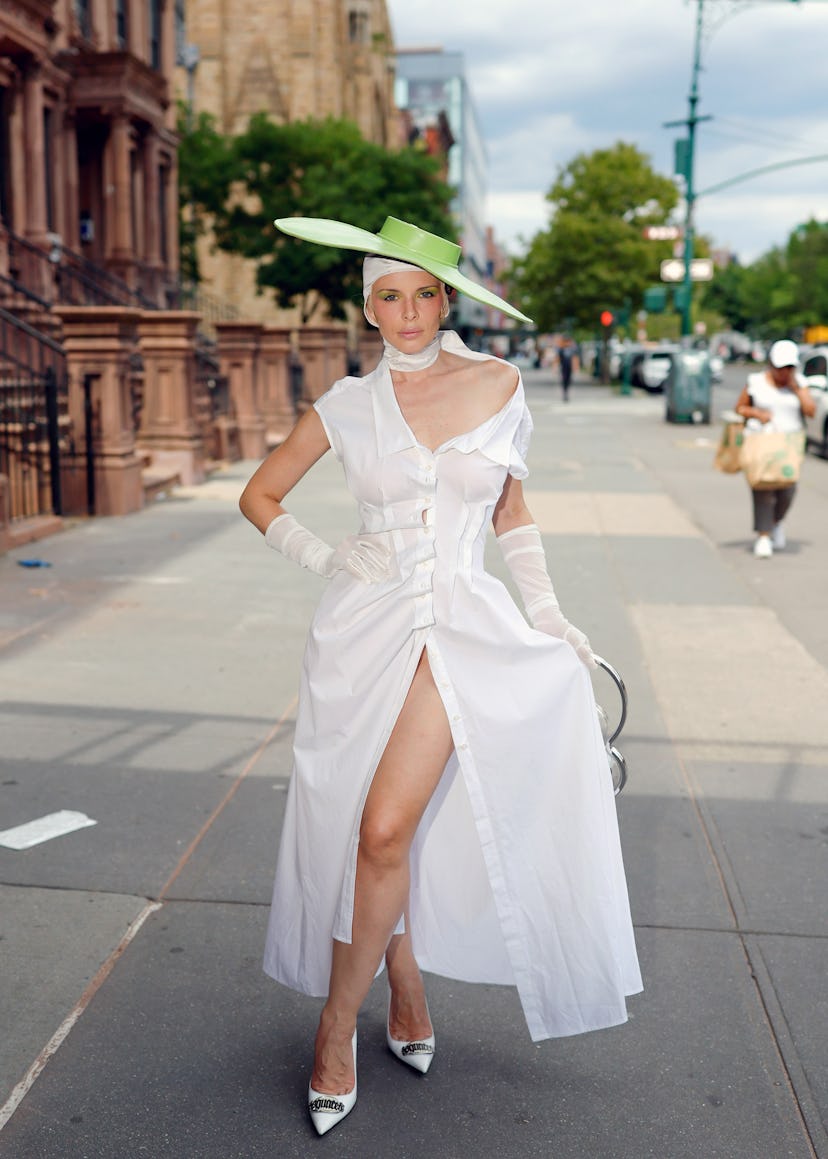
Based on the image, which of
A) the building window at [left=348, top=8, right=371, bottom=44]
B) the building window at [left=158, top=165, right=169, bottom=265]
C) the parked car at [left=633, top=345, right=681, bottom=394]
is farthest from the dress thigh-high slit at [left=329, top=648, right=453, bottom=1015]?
the building window at [left=348, top=8, right=371, bottom=44]

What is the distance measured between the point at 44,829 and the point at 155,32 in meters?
26.4

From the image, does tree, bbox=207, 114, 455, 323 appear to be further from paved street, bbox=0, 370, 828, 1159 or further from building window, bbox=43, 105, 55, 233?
paved street, bbox=0, 370, 828, 1159

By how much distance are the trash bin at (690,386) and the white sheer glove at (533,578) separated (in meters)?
28.0

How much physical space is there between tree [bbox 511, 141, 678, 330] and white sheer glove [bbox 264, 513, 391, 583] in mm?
58258

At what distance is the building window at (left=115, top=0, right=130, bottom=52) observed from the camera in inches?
993

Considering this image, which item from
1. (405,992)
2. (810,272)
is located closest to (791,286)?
(810,272)

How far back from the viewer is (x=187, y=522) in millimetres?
12883

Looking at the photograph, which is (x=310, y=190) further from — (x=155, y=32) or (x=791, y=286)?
(x=791, y=286)

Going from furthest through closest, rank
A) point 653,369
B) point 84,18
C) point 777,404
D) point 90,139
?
point 653,369, point 90,139, point 84,18, point 777,404

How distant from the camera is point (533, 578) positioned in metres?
3.24

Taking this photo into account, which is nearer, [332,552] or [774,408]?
[332,552]

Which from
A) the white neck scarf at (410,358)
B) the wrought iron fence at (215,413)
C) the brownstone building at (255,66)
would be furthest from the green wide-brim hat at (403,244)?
the brownstone building at (255,66)

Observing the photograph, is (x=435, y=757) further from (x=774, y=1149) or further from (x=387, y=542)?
(x=774, y=1149)

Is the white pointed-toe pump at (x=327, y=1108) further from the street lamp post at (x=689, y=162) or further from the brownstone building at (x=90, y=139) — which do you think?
the street lamp post at (x=689, y=162)
